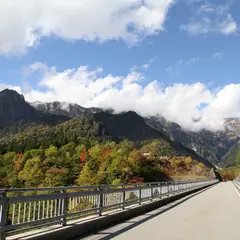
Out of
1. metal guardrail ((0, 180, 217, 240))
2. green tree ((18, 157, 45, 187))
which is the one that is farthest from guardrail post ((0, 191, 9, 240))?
green tree ((18, 157, 45, 187))

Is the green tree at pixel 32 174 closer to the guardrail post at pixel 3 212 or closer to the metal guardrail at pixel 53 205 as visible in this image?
the metal guardrail at pixel 53 205

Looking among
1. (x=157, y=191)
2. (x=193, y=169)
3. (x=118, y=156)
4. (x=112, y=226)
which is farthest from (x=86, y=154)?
(x=112, y=226)

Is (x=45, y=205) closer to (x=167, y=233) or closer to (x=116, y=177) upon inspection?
(x=167, y=233)

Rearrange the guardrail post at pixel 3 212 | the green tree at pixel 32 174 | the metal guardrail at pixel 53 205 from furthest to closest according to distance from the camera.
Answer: the green tree at pixel 32 174 < the metal guardrail at pixel 53 205 < the guardrail post at pixel 3 212

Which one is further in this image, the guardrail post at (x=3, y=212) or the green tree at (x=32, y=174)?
the green tree at (x=32, y=174)

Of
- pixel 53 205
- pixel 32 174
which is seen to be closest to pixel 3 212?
pixel 53 205

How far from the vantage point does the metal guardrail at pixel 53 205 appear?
7.20 m

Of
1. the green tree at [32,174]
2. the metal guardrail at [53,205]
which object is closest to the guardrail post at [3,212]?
the metal guardrail at [53,205]

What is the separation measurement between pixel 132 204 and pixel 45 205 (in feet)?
27.5

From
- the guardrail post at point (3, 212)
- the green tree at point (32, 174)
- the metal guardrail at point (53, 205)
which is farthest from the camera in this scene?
the green tree at point (32, 174)

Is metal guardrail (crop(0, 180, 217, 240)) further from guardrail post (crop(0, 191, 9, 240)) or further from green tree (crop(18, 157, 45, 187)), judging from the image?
green tree (crop(18, 157, 45, 187))

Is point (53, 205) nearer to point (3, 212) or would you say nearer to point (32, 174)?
point (3, 212)

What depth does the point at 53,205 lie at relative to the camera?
31.1ft

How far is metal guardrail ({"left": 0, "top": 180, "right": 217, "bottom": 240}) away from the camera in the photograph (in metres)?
7.20
